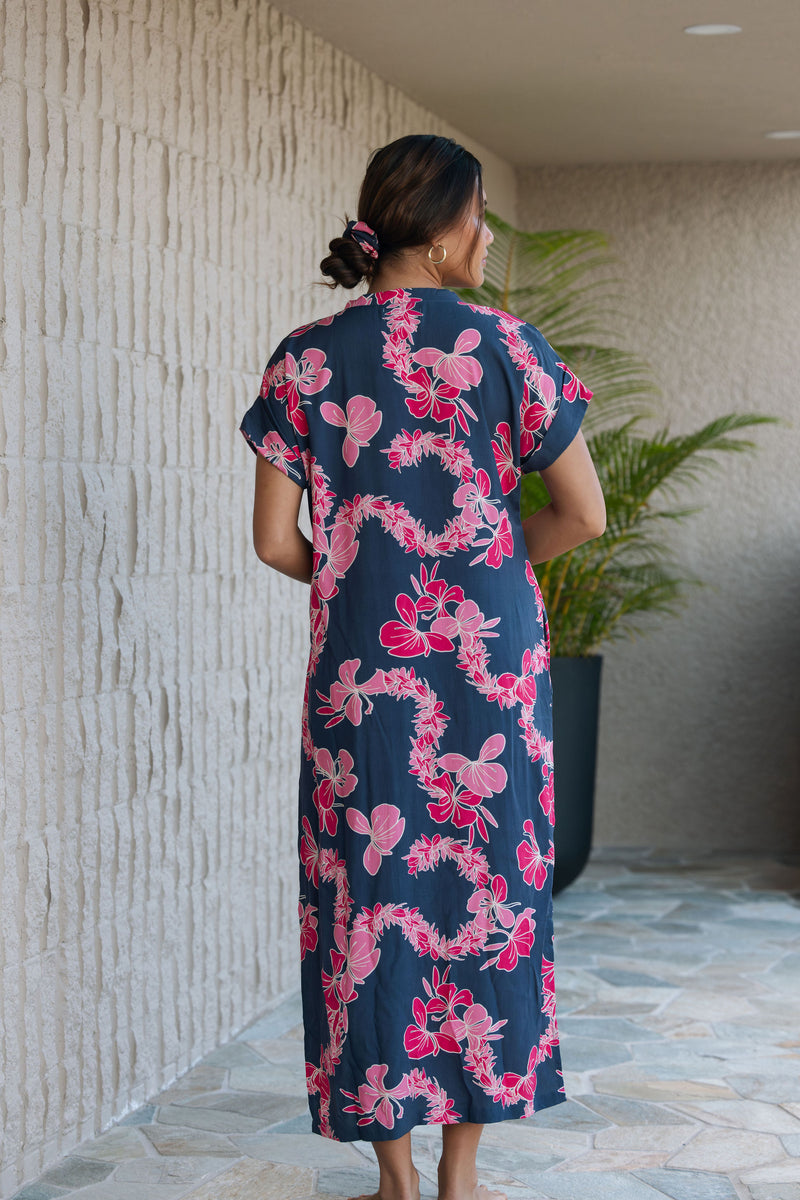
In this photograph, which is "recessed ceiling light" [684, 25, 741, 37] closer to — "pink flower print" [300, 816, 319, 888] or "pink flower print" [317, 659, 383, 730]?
"pink flower print" [317, 659, 383, 730]

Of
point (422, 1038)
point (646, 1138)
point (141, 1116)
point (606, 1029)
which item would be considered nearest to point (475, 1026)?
point (422, 1038)

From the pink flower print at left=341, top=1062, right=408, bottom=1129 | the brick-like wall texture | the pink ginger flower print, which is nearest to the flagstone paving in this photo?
the brick-like wall texture

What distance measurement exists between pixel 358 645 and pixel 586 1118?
120cm

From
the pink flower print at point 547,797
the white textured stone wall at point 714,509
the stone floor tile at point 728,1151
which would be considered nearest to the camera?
the pink flower print at point 547,797

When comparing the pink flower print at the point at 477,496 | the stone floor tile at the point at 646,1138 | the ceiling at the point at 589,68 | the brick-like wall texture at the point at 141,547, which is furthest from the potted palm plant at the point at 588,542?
the pink flower print at the point at 477,496

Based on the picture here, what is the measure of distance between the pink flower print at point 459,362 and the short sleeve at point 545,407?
70 millimetres

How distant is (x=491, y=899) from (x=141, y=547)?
3.54 feet

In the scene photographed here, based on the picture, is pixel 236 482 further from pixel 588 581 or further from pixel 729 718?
pixel 729 718

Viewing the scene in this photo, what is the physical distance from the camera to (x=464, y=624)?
1.83 m

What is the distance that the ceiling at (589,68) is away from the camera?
10.4 feet

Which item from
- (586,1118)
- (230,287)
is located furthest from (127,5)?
(586,1118)

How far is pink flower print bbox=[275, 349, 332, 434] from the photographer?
1853 mm

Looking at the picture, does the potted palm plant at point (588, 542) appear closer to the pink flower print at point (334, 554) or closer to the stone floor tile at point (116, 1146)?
the stone floor tile at point (116, 1146)

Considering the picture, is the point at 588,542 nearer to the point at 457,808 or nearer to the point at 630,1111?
the point at 630,1111
